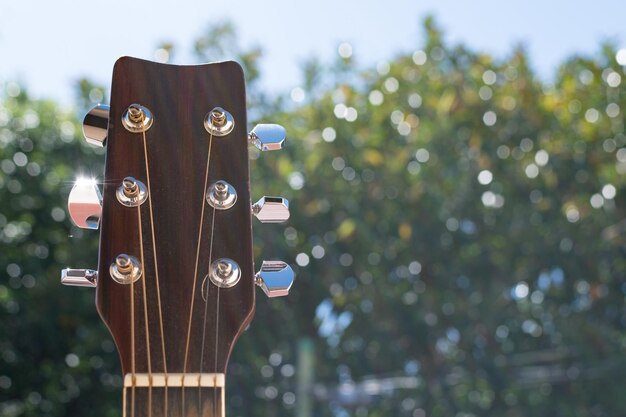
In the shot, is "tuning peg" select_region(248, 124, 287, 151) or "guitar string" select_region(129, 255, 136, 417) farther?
"tuning peg" select_region(248, 124, 287, 151)

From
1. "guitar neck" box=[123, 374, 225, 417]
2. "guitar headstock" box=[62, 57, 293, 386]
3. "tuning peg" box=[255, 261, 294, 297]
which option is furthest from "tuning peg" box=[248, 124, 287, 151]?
"guitar neck" box=[123, 374, 225, 417]

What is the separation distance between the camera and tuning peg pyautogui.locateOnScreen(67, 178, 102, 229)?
188 centimetres

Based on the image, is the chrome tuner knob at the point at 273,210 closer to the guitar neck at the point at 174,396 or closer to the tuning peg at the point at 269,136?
the tuning peg at the point at 269,136

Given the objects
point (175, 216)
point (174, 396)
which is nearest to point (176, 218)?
point (175, 216)

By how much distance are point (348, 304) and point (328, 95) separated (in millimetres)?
1991

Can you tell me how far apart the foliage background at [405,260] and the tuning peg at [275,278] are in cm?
646

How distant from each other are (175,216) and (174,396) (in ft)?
1.13

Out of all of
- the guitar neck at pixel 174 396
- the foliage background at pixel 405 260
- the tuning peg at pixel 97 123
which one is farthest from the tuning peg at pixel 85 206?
the foliage background at pixel 405 260

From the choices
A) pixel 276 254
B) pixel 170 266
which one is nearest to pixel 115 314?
pixel 170 266

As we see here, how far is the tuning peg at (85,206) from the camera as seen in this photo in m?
1.88

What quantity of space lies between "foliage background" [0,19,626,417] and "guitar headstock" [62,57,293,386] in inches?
252

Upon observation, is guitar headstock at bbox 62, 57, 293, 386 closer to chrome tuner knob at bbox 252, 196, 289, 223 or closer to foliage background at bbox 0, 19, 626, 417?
chrome tuner knob at bbox 252, 196, 289, 223

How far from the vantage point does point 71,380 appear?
8625 millimetres

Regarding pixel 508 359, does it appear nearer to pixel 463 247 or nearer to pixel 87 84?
pixel 463 247
